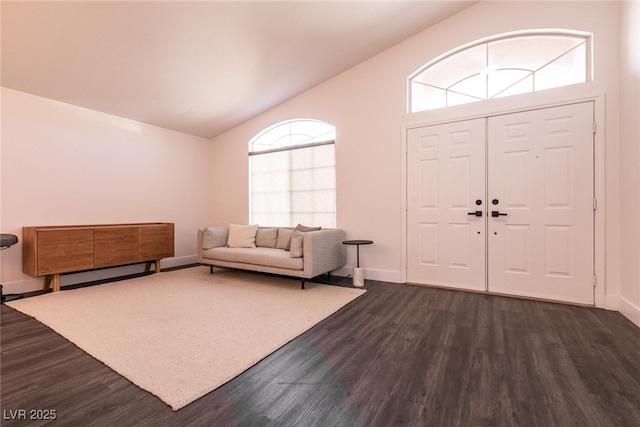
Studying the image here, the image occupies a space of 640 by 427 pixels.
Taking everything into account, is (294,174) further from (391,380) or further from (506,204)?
(391,380)

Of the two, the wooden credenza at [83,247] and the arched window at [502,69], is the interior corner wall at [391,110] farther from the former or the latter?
the wooden credenza at [83,247]

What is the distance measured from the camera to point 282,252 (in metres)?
4.04

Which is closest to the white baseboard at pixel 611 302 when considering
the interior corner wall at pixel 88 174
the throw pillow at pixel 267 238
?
the throw pillow at pixel 267 238

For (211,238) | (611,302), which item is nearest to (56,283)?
(211,238)

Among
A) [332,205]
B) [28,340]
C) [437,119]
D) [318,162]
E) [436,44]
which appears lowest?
[28,340]

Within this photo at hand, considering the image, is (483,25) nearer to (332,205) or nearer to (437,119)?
(437,119)

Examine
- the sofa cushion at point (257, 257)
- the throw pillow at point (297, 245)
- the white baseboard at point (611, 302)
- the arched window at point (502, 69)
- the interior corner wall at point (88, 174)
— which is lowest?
the white baseboard at point (611, 302)

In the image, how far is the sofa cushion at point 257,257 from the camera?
11.9 feet

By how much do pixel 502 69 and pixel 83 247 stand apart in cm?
578

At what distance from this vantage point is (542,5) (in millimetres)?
3148

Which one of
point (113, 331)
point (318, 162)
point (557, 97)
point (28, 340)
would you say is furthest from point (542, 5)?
point (28, 340)

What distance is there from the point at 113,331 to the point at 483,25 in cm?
513

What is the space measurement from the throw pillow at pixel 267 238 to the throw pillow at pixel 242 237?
8 cm

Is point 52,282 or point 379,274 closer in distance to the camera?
point 52,282
